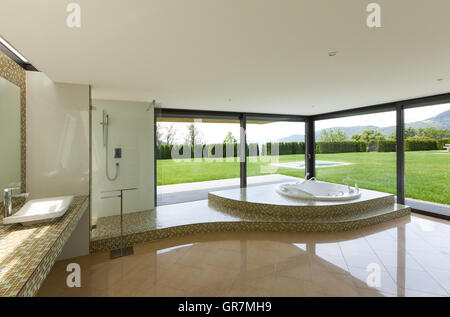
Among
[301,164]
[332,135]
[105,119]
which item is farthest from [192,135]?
[332,135]

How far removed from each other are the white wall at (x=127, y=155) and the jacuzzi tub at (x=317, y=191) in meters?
2.78

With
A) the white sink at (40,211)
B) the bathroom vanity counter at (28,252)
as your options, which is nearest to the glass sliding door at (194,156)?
the white sink at (40,211)

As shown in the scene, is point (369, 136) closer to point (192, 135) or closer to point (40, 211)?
point (192, 135)

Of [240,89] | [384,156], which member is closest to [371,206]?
[384,156]

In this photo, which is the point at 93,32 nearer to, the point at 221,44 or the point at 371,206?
the point at 221,44

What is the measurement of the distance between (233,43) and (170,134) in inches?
118

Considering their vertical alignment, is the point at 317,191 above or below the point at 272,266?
above

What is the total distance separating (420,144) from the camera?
13.9ft

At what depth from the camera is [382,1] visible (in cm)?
128

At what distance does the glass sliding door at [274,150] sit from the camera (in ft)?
18.2

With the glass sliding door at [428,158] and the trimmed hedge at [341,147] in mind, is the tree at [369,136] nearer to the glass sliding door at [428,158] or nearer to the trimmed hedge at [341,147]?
the trimmed hedge at [341,147]

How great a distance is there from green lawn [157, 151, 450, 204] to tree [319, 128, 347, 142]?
46 cm

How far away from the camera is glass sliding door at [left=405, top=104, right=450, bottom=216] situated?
399 cm
